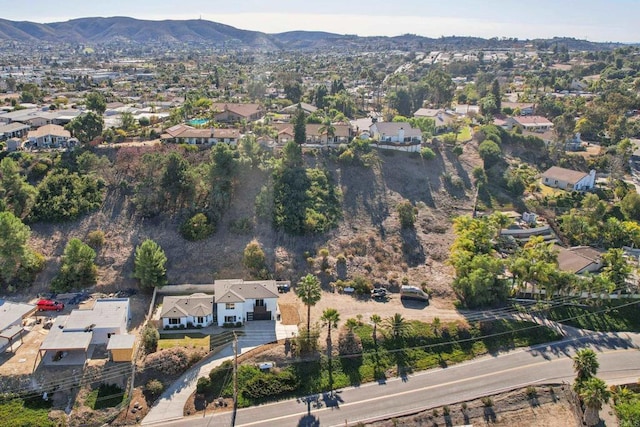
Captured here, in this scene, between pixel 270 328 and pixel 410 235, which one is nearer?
pixel 270 328

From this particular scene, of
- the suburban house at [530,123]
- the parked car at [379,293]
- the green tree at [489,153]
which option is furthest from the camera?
the suburban house at [530,123]

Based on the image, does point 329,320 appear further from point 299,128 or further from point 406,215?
point 299,128

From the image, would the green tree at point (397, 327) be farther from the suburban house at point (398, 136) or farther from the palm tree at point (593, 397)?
the suburban house at point (398, 136)

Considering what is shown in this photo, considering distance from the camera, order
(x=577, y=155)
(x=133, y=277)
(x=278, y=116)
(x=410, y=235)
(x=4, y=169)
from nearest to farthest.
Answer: (x=133, y=277), (x=4, y=169), (x=410, y=235), (x=577, y=155), (x=278, y=116)

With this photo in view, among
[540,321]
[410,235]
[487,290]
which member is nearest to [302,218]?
[410,235]

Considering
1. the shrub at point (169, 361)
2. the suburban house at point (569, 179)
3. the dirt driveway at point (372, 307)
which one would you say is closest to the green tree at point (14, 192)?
the shrub at point (169, 361)

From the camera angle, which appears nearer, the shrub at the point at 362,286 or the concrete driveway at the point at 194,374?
the concrete driveway at the point at 194,374

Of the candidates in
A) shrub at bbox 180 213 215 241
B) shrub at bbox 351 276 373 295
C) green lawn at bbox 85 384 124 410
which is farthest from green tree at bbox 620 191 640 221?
green lawn at bbox 85 384 124 410

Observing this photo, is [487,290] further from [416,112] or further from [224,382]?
[416,112]
